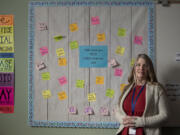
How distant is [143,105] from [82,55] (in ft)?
2.79

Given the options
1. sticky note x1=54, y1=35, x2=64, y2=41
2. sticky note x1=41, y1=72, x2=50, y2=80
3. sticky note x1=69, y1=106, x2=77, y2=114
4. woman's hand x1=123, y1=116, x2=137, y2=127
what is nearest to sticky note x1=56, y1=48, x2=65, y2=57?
sticky note x1=54, y1=35, x2=64, y2=41

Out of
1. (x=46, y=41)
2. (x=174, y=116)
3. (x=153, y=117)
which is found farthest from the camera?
(x=46, y=41)

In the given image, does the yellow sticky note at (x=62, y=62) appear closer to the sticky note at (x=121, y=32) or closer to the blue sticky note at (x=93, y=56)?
the blue sticky note at (x=93, y=56)

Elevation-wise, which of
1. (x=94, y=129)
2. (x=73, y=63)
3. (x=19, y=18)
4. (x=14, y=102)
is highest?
(x=19, y=18)

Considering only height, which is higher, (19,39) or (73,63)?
(19,39)

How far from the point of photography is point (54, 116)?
6.97 feet

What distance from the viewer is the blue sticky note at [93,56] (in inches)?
82.4

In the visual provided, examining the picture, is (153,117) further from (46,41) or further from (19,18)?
(19,18)

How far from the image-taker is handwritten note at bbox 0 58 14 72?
7.27ft

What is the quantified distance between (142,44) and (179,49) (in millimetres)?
392

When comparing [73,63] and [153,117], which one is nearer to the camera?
[153,117]

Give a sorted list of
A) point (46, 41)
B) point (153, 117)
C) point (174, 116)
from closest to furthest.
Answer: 1. point (153, 117)
2. point (174, 116)
3. point (46, 41)

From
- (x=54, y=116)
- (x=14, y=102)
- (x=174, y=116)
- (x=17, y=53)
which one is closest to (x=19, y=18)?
(x=17, y=53)

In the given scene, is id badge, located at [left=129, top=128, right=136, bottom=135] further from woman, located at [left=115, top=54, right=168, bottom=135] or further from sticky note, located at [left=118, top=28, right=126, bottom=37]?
sticky note, located at [left=118, top=28, right=126, bottom=37]
